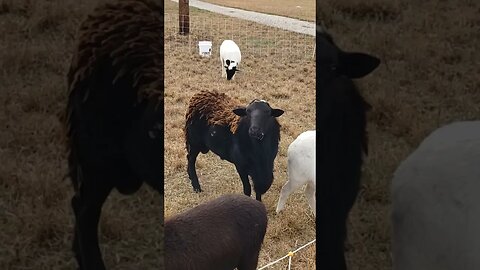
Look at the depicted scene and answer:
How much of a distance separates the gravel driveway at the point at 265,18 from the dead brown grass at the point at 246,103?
0.03 meters

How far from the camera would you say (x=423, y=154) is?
116cm

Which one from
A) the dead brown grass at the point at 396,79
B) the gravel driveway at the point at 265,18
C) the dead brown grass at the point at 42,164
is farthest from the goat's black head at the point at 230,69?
the dead brown grass at the point at 42,164

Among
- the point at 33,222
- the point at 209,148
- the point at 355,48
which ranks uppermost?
the point at 355,48

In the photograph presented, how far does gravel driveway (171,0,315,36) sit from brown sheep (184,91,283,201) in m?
0.19

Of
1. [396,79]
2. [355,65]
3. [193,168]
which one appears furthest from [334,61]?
[193,168]

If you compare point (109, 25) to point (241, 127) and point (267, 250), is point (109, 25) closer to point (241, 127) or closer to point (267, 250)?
point (241, 127)

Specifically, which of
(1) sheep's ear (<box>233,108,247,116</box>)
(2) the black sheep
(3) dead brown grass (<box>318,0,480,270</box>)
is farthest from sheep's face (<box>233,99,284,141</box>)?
(3) dead brown grass (<box>318,0,480,270</box>)

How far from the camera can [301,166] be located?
4.50 feet

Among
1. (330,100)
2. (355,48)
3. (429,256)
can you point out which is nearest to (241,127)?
(330,100)

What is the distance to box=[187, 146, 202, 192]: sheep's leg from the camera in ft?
4.53

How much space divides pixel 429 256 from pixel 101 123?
0.78 m

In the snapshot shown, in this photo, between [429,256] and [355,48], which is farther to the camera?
[355,48]

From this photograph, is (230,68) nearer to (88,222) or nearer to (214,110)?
(214,110)

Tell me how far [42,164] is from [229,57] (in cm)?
55
